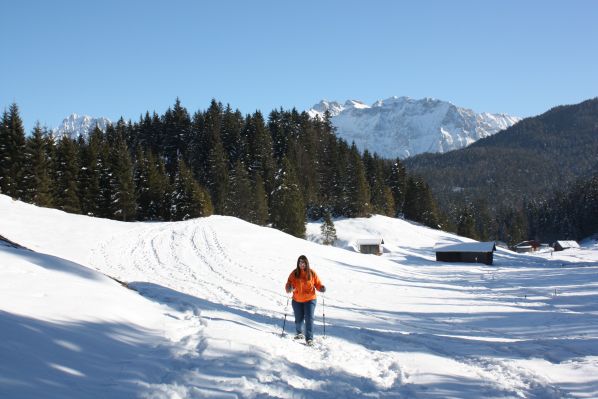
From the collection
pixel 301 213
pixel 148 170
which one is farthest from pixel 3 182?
pixel 301 213

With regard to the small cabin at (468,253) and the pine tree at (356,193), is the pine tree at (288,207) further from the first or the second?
the small cabin at (468,253)

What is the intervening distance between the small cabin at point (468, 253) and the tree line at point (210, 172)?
19.5m

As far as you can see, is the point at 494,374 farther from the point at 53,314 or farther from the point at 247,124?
the point at 247,124

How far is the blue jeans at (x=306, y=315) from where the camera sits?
33.7 feet

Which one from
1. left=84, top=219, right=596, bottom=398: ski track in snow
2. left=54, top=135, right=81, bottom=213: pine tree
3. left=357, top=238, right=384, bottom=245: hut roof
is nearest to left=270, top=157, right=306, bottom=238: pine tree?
left=357, top=238, right=384, bottom=245: hut roof

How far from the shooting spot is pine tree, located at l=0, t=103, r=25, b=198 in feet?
145

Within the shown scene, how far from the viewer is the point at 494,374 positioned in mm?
8375

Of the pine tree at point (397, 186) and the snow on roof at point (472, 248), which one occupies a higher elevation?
the pine tree at point (397, 186)

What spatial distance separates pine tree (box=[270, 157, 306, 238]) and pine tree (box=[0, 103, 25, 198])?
32.0 m

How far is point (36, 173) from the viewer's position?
45438 millimetres

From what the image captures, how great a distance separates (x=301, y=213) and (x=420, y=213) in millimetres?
44626

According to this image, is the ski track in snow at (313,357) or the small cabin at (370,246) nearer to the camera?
the ski track in snow at (313,357)

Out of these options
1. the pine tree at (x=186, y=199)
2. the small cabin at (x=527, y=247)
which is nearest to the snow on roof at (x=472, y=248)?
the pine tree at (x=186, y=199)

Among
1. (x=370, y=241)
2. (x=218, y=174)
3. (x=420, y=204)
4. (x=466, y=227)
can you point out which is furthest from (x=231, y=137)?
(x=466, y=227)
